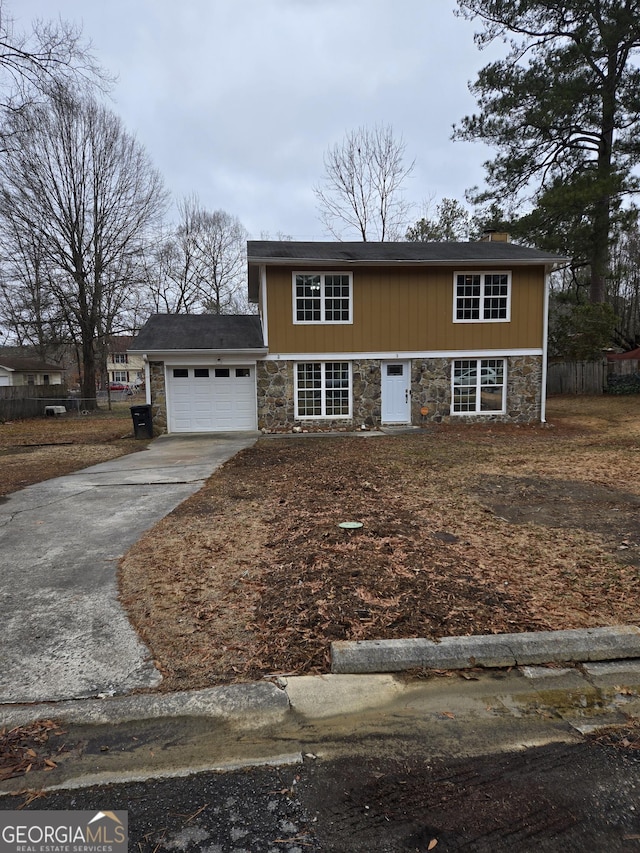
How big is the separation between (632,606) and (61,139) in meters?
28.7

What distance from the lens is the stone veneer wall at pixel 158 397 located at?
13.8 meters

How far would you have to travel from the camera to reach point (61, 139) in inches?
902

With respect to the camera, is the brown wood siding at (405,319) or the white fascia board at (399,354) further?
the white fascia board at (399,354)

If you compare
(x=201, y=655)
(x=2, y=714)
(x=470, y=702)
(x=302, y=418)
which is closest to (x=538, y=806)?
(x=470, y=702)

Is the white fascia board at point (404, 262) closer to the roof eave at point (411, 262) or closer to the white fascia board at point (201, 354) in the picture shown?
the roof eave at point (411, 262)

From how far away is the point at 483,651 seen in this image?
2.84m

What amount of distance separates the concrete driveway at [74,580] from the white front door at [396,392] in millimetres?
7270

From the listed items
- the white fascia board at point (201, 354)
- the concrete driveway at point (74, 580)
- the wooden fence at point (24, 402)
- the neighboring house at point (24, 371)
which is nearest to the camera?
the concrete driveway at point (74, 580)

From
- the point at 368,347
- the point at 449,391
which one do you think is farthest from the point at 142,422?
the point at 449,391

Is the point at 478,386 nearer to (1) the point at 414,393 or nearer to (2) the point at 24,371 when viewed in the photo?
(1) the point at 414,393

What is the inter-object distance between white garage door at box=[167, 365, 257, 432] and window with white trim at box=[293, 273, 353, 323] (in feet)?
7.58

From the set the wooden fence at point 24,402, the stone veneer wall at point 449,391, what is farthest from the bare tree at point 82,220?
the stone veneer wall at point 449,391

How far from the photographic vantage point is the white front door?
14.5 meters

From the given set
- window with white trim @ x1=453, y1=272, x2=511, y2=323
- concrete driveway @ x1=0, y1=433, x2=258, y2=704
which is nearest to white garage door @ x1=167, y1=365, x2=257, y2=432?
concrete driveway @ x1=0, y1=433, x2=258, y2=704
